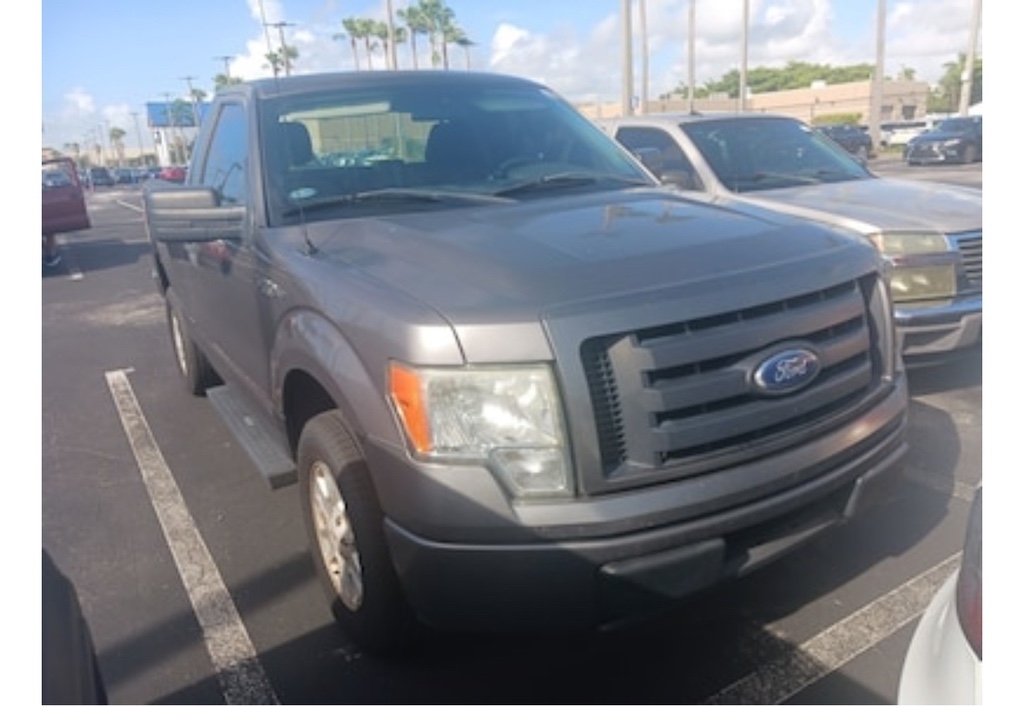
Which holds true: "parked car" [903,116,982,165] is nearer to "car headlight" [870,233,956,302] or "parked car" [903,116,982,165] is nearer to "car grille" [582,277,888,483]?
"car headlight" [870,233,956,302]

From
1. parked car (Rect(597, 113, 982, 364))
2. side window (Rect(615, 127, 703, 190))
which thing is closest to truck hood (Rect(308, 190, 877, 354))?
parked car (Rect(597, 113, 982, 364))

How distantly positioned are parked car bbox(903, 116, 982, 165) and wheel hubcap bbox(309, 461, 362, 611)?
2798cm

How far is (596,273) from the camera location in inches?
91.8

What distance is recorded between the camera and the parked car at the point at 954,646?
1460 mm

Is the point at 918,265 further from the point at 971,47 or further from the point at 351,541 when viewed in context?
the point at 971,47

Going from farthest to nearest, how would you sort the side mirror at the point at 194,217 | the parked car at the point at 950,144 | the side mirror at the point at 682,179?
1. the parked car at the point at 950,144
2. the side mirror at the point at 682,179
3. the side mirror at the point at 194,217

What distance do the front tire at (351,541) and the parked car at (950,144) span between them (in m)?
28.0

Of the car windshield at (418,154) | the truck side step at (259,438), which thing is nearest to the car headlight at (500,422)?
the truck side step at (259,438)

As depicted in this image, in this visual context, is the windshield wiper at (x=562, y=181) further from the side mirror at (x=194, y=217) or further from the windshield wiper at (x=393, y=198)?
the side mirror at (x=194, y=217)

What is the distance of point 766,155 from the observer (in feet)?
20.9

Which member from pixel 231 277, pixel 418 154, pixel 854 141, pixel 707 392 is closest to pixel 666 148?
pixel 418 154

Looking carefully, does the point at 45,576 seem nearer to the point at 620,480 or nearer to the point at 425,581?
the point at 425,581

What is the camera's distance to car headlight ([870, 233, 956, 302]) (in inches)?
187

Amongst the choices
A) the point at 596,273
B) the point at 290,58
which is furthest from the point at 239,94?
the point at 596,273
